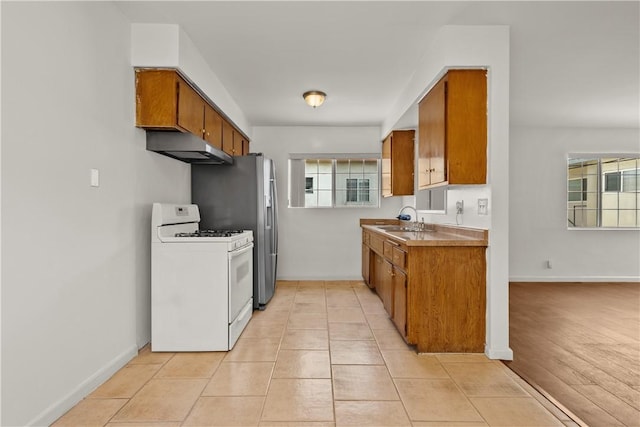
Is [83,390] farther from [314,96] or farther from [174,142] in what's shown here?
[314,96]

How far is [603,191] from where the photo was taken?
19.5ft

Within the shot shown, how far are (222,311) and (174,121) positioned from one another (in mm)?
1516

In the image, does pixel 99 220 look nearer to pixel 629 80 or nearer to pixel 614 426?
pixel 614 426

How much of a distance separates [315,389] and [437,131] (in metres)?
2.12

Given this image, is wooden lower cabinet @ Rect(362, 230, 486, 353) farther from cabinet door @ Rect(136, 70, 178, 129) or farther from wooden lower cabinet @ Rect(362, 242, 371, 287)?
wooden lower cabinet @ Rect(362, 242, 371, 287)

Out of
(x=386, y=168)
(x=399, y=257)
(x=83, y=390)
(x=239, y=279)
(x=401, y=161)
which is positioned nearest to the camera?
(x=83, y=390)

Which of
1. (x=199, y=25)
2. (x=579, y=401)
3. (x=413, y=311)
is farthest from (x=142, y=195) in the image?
(x=579, y=401)

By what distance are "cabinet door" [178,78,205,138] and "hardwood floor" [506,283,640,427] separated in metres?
3.10

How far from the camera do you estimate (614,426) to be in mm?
1950

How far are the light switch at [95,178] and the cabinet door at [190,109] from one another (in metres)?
0.78

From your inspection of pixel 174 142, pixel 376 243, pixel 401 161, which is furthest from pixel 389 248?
pixel 174 142

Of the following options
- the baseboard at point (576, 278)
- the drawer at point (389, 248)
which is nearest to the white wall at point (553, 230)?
the baseboard at point (576, 278)

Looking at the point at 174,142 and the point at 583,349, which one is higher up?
the point at 174,142

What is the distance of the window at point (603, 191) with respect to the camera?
19.4ft
